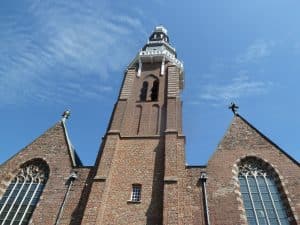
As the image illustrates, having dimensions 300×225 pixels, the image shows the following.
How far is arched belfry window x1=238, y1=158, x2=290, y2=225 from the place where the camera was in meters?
14.8

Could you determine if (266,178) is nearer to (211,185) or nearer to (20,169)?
(211,185)

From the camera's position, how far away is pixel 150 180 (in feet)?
53.1

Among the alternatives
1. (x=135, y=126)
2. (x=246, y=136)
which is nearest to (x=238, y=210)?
(x=246, y=136)

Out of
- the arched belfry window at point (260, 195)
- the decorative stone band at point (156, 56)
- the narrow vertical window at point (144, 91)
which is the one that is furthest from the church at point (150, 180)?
the decorative stone band at point (156, 56)

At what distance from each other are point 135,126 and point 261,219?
29.5 ft

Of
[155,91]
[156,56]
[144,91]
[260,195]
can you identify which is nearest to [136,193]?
[260,195]

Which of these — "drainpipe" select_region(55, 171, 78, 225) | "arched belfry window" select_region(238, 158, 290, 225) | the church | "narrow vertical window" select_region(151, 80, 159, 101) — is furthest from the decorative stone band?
"drainpipe" select_region(55, 171, 78, 225)

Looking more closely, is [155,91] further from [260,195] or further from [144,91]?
[260,195]

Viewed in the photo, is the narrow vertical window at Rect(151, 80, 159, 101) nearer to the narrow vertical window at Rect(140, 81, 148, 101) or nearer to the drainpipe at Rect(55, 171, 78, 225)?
the narrow vertical window at Rect(140, 81, 148, 101)

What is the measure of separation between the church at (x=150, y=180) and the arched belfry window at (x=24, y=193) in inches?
2.0

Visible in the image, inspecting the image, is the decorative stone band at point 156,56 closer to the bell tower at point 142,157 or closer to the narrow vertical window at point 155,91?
the bell tower at point 142,157

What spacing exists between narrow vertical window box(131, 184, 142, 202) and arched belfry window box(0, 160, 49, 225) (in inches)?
200

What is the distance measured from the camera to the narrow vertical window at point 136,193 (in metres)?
15.5

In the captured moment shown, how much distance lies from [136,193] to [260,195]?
6.11m
